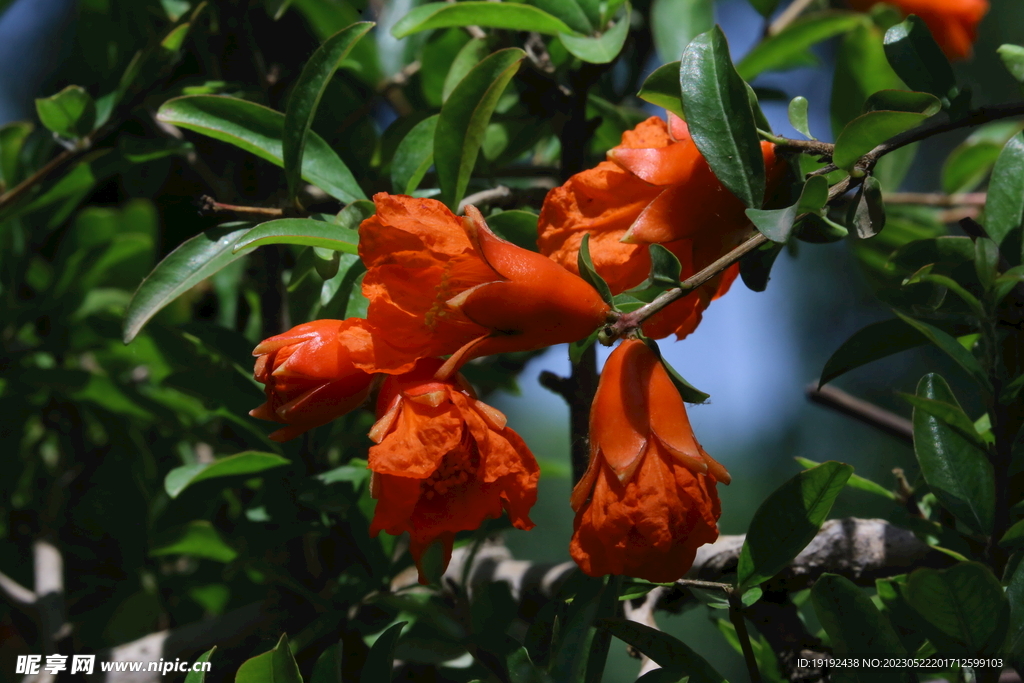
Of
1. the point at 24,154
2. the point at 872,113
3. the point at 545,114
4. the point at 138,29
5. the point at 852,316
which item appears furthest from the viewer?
the point at 852,316

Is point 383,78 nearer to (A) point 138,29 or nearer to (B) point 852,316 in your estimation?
(A) point 138,29

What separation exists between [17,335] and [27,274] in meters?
0.18

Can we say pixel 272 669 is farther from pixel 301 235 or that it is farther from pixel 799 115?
pixel 799 115

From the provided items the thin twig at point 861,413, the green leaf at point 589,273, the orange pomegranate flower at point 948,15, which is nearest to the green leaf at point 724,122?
the green leaf at point 589,273

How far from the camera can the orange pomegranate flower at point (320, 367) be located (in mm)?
640

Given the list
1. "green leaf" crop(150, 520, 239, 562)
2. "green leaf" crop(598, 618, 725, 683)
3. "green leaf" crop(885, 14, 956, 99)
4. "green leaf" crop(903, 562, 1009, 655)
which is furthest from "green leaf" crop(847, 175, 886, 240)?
"green leaf" crop(150, 520, 239, 562)

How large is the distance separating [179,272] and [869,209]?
63cm

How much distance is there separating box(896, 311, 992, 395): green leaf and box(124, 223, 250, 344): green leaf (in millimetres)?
591

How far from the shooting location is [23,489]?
1339 mm

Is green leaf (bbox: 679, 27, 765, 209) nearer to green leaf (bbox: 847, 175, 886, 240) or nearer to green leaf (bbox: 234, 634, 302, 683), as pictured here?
green leaf (bbox: 847, 175, 886, 240)

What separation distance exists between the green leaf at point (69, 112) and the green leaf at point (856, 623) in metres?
1.00

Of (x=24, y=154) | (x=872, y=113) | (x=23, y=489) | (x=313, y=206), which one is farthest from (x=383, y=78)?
(x=23, y=489)

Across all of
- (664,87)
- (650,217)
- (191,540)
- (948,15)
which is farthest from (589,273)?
(948,15)

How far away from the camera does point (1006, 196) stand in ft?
2.39
